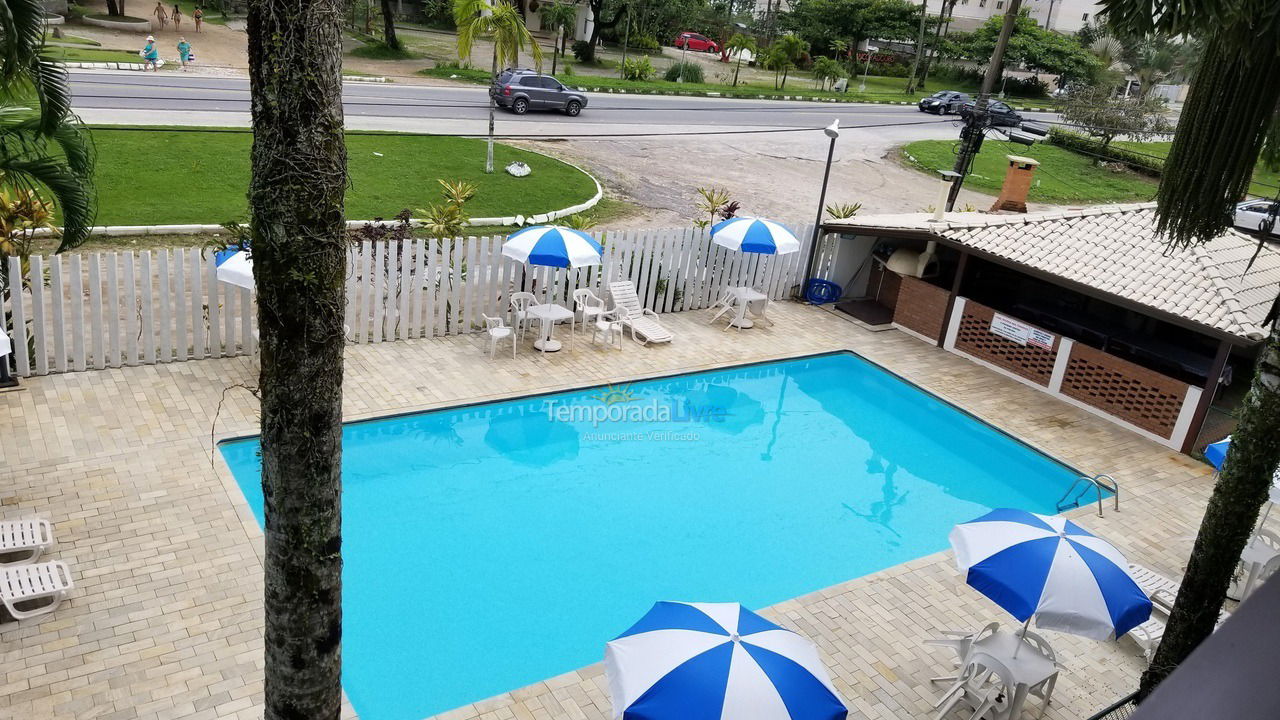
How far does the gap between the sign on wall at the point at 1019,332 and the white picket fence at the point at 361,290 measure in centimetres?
362

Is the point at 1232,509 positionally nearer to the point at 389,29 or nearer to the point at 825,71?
the point at 389,29

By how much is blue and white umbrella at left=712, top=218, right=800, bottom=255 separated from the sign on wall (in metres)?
3.47

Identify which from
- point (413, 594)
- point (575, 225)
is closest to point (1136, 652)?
point (413, 594)

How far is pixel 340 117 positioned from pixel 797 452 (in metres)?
10.2

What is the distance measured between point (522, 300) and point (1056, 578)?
9.18 metres

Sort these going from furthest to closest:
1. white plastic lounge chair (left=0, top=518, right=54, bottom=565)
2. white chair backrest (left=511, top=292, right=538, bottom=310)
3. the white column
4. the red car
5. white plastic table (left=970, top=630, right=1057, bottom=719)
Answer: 1. the red car
2. the white column
3. white chair backrest (left=511, top=292, right=538, bottom=310)
4. white plastic lounge chair (left=0, top=518, right=54, bottom=565)
5. white plastic table (left=970, top=630, right=1057, bottom=719)

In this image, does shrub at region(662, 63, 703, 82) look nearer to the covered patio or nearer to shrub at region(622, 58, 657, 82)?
shrub at region(622, 58, 657, 82)

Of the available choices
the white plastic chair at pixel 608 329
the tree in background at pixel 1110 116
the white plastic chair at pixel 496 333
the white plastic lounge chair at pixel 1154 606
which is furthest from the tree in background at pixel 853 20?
the white plastic lounge chair at pixel 1154 606

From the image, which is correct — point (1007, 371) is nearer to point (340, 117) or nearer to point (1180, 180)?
point (1180, 180)

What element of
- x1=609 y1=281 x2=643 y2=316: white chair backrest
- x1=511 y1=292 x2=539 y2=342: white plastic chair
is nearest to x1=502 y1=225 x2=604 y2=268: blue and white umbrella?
x1=511 y1=292 x2=539 y2=342: white plastic chair

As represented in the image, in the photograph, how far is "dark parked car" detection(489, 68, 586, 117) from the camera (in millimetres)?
31141

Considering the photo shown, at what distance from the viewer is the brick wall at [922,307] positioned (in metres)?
16.6

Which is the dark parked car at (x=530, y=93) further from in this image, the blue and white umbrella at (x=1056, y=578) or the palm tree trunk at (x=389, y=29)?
the blue and white umbrella at (x=1056, y=578)

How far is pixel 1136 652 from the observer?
29.9 ft
